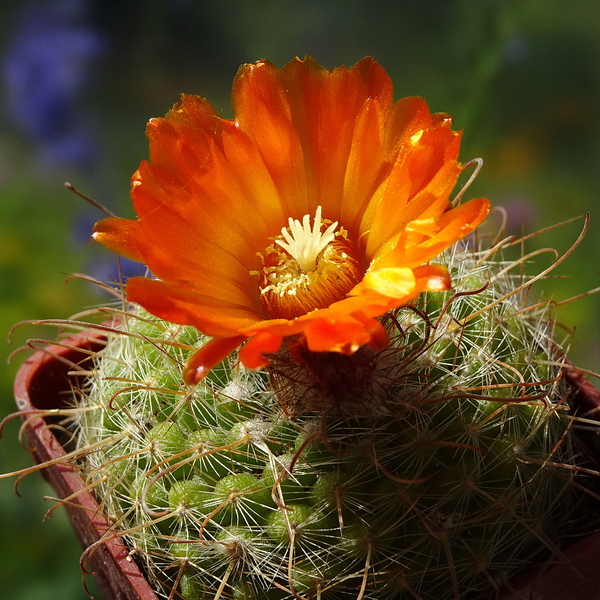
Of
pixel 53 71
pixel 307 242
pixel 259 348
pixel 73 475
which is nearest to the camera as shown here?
pixel 259 348

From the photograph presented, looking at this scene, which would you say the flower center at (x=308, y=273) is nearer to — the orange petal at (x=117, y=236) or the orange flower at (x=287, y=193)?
the orange flower at (x=287, y=193)

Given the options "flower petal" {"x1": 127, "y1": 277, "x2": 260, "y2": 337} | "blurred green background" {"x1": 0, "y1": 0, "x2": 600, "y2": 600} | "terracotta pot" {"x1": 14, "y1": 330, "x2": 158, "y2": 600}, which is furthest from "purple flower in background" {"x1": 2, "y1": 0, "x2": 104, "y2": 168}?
"flower petal" {"x1": 127, "y1": 277, "x2": 260, "y2": 337}

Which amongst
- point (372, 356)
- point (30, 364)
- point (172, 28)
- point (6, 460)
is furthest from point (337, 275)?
point (172, 28)

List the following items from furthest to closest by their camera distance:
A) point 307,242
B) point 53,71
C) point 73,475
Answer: point 53,71, point 73,475, point 307,242

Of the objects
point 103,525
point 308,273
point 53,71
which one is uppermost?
point 53,71

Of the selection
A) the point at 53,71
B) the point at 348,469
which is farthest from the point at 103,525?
the point at 53,71

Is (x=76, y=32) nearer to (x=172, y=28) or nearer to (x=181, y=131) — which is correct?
(x=172, y=28)

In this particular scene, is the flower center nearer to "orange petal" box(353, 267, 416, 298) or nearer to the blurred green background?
"orange petal" box(353, 267, 416, 298)

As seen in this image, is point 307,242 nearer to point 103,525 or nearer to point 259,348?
point 259,348
